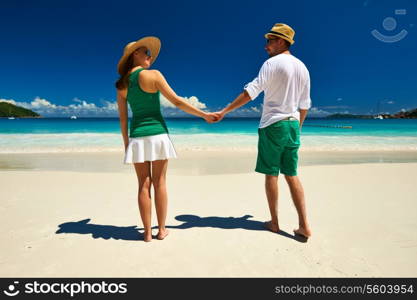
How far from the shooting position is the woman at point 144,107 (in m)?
2.38

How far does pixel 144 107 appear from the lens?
2.42 meters

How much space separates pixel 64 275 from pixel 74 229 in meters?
0.98

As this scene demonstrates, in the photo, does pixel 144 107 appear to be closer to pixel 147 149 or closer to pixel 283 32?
pixel 147 149

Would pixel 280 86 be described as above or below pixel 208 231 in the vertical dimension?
above

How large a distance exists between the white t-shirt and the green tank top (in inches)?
34.9

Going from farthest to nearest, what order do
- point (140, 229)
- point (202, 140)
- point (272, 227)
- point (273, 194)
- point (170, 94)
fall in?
1. point (202, 140)
2. point (140, 229)
3. point (272, 227)
4. point (273, 194)
5. point (170, 94)

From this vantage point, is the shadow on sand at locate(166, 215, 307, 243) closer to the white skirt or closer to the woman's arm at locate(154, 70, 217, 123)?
the white skirt

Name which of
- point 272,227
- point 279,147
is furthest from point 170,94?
point 272,227

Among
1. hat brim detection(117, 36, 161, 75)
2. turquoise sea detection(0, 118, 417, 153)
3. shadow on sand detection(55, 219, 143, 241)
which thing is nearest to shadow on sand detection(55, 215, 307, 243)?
shadow on sand detection(55, 219, 143, 241)

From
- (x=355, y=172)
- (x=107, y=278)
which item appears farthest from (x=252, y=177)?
(x=107, y=278)

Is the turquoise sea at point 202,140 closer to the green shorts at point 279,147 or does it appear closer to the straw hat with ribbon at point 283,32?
the green shorts at point 279,147

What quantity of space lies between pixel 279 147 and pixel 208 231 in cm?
119

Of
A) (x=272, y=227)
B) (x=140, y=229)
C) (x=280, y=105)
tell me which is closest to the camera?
(x=280, y=105)

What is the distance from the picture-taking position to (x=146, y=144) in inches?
95.2
